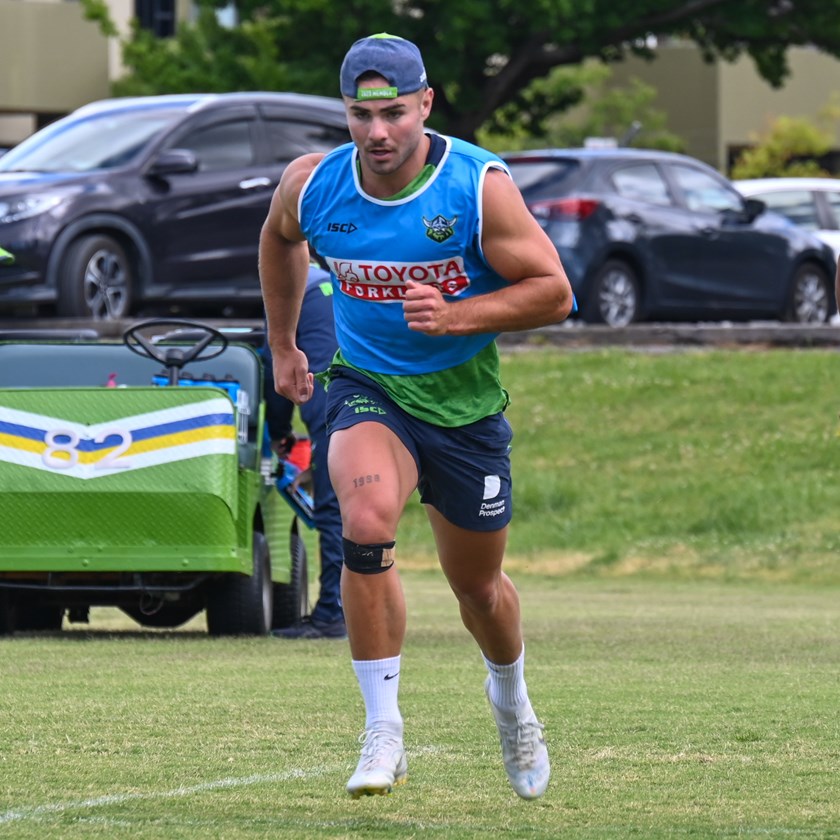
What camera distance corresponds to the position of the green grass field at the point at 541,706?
5348mm

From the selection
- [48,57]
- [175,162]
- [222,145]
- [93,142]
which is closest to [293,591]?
[175,162]

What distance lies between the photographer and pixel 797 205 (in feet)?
82.0

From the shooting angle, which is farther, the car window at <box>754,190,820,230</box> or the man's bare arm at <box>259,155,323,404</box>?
the car window at <box>754,190,820,230</box>

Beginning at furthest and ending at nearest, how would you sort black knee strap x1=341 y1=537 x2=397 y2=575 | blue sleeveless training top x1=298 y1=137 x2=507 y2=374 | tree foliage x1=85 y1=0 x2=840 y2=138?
tree foliage x1=85 y1=0 x2=840 y2=138 < blue sleeveless training top x1=298 y1=137 x2=507 y2=374 < black knee strap x1=341 y1=537 x2=397 y2=575

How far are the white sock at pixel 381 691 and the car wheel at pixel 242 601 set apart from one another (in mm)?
4724

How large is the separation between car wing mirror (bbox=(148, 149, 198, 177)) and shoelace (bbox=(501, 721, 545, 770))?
12059 millimetres

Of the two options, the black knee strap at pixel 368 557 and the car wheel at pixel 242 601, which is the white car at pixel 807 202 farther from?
the black knee strap at pixel 368 557

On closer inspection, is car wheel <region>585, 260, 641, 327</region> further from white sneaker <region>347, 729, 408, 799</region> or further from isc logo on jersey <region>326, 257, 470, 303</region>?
white sneaker <region>347, 729, 408, 799</region>

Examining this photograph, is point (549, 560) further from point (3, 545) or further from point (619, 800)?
point (619, 800)

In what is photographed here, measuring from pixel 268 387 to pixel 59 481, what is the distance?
1.40m

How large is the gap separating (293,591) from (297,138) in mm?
8585

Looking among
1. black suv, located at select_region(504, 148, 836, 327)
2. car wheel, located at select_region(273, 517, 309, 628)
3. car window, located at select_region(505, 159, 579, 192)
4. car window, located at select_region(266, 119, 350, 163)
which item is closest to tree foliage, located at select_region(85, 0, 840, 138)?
black suv, located at select_region(504, 148, 836, 327)

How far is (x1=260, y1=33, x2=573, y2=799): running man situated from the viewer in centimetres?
557

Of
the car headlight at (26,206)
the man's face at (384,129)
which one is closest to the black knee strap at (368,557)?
the man's face at (384,129)
